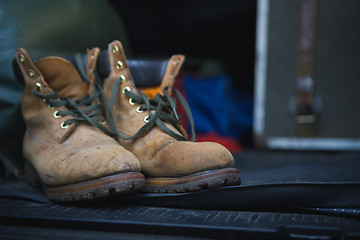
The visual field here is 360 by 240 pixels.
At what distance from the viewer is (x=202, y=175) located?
577 millimetres

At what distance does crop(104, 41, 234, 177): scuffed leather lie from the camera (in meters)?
0.59

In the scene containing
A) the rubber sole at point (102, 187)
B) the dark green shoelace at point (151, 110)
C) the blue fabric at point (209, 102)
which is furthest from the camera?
the blue fabric at point (209, 102)

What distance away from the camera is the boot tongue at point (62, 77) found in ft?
2.32

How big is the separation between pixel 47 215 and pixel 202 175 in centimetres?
27

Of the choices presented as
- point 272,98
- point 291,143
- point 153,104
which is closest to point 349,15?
point 272,98

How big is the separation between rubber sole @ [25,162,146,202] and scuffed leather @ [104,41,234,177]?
60mm

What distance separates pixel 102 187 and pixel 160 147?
136 millimetres

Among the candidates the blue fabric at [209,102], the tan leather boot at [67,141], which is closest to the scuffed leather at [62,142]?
the tan leather boot at [67,141]

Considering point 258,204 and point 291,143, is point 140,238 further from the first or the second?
point 291,143

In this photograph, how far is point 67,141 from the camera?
26.7 inches

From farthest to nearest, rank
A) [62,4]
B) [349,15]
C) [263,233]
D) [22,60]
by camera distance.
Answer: [349,15] < [62,4] < [22,60] < [263,233]

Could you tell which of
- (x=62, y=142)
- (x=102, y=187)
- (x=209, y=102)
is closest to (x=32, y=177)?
(x=62, y=142)

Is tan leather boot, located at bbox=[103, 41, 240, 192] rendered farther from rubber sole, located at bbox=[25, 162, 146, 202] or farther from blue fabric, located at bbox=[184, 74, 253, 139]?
blue fabric, located at bbox=[184, 74, 253, 139]

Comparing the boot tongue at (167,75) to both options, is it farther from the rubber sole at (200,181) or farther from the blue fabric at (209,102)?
the blue fabric at (209,102)
